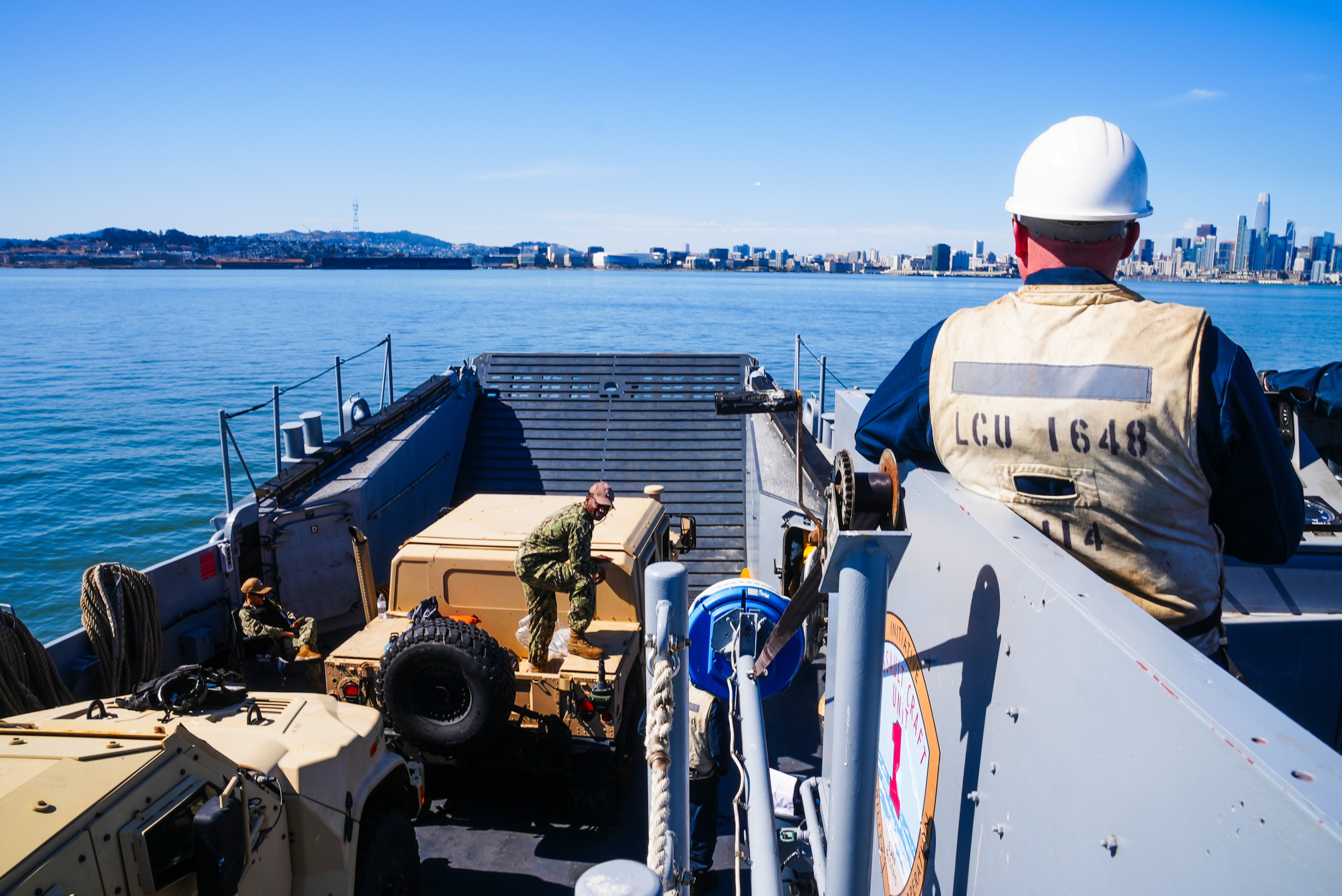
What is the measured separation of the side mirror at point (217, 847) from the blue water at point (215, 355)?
41.0 feet

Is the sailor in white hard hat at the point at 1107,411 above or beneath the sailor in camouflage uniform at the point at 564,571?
above

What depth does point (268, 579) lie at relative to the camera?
29.4 ft

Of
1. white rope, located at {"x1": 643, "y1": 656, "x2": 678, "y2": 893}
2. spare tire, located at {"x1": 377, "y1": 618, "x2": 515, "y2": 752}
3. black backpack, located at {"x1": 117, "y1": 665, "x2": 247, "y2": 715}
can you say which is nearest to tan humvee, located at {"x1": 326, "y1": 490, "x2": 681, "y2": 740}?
spare tire, located at {"x1": 377, "y1": 618, "x2": 515, "y2": 752}

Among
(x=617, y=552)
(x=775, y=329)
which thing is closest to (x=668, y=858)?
(x=617, y=552)

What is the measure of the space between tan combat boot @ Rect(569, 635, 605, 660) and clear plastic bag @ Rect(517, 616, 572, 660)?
79 millimetres

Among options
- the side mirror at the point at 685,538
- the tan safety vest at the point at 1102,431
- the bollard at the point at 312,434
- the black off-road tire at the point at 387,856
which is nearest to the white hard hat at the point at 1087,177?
the tan safety vest at the point at 1102,431

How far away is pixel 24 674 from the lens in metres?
5.62

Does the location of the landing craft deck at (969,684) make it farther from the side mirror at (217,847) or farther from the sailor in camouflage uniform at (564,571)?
the side mirror at (217,847)

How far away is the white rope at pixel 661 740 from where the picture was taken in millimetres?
2484

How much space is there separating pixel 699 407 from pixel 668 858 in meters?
12.1

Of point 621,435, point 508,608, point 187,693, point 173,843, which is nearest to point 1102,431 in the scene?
point 173,843

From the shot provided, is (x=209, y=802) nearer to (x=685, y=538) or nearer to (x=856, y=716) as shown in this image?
(x=856, y=716)

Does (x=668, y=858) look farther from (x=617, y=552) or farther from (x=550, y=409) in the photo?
(x=550, y=409)

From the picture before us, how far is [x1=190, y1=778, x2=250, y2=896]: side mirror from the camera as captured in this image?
11.9 ft
